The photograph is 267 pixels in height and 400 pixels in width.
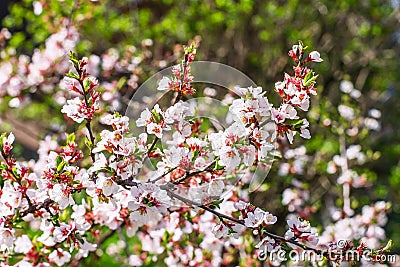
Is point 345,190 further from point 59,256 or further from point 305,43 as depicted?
point 59,256

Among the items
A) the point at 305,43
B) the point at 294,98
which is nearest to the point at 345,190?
the point at 305,43

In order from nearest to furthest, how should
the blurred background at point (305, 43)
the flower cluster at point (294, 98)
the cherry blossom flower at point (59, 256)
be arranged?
the flower cluster at point (294, 98) < the cherry blossom flower at point (59, 256) < the blurred background at point (305, 43)

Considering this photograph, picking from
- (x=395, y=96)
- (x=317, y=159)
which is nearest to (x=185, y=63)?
(x=317, y=159)

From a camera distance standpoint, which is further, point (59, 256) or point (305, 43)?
point (305, 43)

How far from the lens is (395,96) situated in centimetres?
514

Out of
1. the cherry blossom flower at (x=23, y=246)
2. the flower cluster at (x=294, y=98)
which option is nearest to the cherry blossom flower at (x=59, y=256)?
the cherry blossom flower at (x=23, y=246)

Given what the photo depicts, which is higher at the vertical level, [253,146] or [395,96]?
[395,96]

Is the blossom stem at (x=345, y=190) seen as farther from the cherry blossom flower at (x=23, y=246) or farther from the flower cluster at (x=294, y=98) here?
the cherry blossom flower at (x=23, y=246)

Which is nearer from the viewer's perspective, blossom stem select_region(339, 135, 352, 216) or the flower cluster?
the flower cluster

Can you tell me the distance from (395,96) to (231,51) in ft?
5.63

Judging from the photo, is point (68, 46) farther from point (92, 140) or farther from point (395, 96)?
point (395, 96)

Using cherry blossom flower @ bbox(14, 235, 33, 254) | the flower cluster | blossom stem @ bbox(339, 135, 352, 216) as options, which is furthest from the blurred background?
the flower cluster

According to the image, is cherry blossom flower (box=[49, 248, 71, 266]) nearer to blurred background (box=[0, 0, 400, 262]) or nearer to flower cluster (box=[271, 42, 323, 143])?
flower cluster (box=[271, 42, 323, 143])

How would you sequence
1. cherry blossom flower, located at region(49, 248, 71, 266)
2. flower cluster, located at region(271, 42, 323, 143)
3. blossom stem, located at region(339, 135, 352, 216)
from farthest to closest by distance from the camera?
Result: blossom stem, located at region(339, 135, 352, 216) → cherry blossom flower, located at region(49, 248, 71, 266) → flower cluster, located at region(271, 42, 323, 143)
